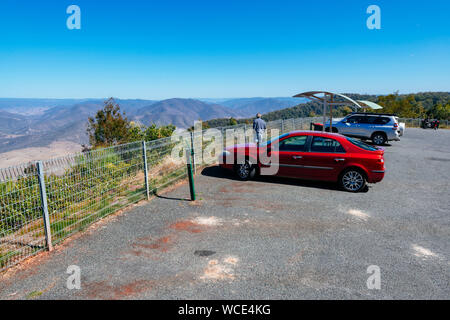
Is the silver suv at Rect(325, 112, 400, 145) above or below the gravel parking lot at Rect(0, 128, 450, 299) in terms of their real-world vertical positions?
above

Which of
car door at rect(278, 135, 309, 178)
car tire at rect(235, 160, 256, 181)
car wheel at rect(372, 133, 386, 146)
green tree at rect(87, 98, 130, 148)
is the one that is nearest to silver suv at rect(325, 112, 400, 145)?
car wheel at rect(372, 133, 386, 146)

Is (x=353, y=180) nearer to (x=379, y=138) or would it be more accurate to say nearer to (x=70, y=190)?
(x=70, y=190)

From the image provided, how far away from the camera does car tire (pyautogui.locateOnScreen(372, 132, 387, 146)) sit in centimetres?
1661

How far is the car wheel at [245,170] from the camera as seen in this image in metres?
9.14

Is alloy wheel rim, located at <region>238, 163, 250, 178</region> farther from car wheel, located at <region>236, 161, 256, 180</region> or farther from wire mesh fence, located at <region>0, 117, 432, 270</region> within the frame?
wire mesh fence, located at <region>0, 117, 432, 270</region>

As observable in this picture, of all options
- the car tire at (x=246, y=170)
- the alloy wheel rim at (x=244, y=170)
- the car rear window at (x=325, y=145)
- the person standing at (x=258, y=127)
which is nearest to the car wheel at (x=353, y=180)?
the car rear window at (x=325, y=145)

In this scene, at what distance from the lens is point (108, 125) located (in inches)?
714

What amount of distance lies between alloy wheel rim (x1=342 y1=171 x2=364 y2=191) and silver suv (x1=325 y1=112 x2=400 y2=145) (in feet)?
33.5

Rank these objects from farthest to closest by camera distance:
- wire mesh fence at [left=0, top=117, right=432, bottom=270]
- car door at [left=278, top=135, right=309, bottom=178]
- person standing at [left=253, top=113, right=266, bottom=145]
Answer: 1. person standing at [left=253, top=113, right=266, bottom=145]
2. car door at [left=278, top=135, right=309, bottom=178]
3. wire mesh fence at [left=0, top=117, right=432, bottom=270]

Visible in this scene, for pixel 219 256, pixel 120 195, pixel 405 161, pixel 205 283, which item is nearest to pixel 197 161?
pixel 120 195
